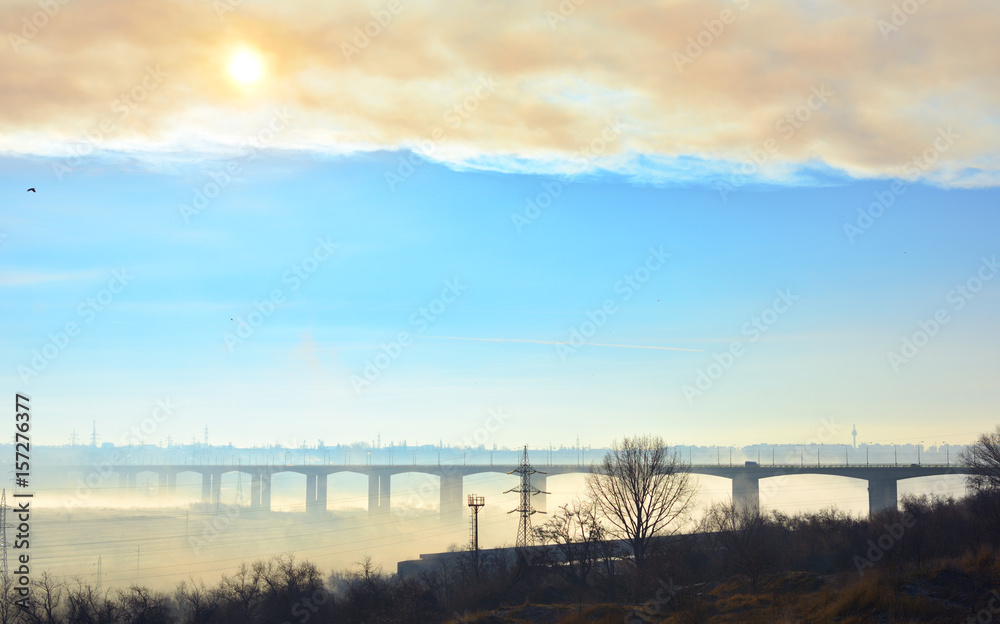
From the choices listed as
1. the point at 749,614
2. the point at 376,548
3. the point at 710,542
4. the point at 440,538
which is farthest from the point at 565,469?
the point at 749,614

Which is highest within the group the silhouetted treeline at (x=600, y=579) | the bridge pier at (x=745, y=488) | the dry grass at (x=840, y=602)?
the dry grass at (x=840, y=602)

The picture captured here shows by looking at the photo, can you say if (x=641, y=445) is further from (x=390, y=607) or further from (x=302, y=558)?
(x=302, y=558)

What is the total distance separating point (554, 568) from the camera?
191 feet

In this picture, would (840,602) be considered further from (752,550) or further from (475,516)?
(475,516)

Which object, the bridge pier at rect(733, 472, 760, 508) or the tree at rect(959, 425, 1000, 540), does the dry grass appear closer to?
the tree at rect(959, 425, 1000, 540)

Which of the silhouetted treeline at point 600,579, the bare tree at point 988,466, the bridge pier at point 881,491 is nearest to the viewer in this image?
the silhouetted treeline at point 600,579

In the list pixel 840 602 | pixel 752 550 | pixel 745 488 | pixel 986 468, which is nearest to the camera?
pixel 840 602

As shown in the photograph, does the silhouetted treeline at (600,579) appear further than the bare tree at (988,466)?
No

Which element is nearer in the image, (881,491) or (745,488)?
(881,491)

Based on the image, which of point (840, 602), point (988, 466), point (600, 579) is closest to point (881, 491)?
point (988, 466)

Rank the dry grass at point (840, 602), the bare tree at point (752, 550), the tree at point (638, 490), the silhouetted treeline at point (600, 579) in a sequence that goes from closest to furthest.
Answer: the dry grass at point (840, 602), the bare tree at point (752, 550), the silhouetted treeline at point (600, 579), the tree at point (638, 490)

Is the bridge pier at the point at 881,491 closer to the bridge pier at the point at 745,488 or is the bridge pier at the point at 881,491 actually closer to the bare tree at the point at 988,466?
the bridge pier at the point at 745,488

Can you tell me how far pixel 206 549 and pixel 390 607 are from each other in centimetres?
14799

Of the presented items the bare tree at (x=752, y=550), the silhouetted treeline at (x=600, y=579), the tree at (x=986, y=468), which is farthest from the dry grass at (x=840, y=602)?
the tree at (x=986, y=468)
